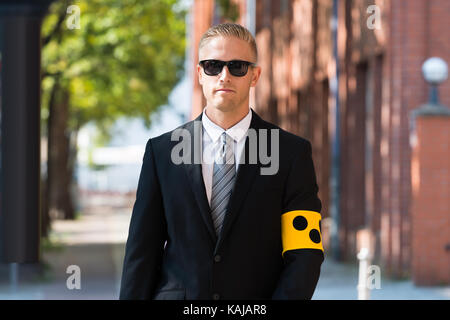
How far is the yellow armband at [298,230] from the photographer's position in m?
3.19

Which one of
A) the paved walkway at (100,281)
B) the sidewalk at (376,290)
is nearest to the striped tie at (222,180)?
the sidewalk at (376,290)

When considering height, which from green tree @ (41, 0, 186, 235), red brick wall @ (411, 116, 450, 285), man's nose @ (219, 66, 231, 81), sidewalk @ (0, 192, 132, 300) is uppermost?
green tree @ (41, 0, 186, 235)

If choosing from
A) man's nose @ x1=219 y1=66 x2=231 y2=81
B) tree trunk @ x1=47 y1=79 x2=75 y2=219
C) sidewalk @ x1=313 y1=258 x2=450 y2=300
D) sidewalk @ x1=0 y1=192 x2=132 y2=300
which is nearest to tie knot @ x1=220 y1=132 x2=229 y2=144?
man's nose @ x1=219 y1=66 x2=231 y2=81

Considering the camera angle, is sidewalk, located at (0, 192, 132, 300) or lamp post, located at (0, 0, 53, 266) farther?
sidewalk, located at (0, 192, 132, 300)

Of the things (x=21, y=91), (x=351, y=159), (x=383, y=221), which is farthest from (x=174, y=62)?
→ (x=21, y=91)

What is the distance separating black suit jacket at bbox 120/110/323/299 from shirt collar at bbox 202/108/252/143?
0.11ft

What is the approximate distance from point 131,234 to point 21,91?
2480 mm

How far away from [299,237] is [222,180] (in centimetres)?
31

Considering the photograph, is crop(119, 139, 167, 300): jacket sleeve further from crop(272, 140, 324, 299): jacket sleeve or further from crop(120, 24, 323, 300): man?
crop(272, 140, 324, 299): jacket sleeve

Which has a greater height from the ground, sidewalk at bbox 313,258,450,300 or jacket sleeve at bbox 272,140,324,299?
jacket sleeve at bbox 272,140,324,299

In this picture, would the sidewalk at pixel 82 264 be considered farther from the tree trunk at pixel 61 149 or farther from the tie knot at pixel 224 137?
the tie knot at pixel 224 137

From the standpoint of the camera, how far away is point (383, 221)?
49.1 ft

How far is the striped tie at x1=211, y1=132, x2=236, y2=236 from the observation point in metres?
3.21
